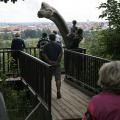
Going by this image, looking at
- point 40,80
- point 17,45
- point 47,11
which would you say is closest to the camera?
point 40,80

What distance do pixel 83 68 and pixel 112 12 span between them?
179 cm

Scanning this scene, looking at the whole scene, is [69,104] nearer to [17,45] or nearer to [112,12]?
[112,12]

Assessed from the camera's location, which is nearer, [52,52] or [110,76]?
[110,76]

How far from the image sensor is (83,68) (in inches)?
556

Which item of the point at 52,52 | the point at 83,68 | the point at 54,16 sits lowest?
the point at 83,68

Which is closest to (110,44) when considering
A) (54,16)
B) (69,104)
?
(69,104)

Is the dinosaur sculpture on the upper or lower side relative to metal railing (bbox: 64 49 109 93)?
upper

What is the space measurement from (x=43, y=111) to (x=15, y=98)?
108 inches

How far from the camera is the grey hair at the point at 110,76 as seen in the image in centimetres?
407

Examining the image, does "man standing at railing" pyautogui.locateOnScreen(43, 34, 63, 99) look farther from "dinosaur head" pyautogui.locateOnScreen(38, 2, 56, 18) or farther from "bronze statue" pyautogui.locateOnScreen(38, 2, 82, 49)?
"dinosaur head" pyautogui.locateOnScreen(38, 2, 56, 18)

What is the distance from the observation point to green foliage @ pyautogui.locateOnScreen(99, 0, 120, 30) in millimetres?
14086

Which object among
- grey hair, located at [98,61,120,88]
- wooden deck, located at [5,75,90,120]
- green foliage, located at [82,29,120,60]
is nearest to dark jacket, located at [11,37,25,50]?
wooden deck, located at [5,75,90,120]

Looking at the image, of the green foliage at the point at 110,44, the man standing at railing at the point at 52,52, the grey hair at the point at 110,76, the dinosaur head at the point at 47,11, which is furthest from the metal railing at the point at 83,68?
the grey hair at the point at 110,76

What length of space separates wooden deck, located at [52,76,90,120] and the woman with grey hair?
20.6ft
